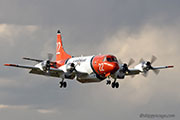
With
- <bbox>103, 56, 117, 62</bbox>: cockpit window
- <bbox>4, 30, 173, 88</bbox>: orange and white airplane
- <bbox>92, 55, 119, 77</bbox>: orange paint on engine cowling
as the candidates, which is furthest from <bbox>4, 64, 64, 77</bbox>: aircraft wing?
<bbox>103, 56, 117, 62</bbox>: cockpit window

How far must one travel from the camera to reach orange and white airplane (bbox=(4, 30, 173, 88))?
5972 cm

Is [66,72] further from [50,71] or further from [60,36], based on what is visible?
[60,36]

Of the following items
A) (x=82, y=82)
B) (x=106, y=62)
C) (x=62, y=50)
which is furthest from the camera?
(x=62, y=50)

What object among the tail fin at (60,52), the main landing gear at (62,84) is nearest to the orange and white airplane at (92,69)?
the main landing gear at (62,84)

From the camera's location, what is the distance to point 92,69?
201 feet

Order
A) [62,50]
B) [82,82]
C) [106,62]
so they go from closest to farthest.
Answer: [106,62] → [82,82] → [62,50]

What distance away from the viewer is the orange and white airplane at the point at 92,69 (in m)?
59.7

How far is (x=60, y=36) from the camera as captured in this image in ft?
261

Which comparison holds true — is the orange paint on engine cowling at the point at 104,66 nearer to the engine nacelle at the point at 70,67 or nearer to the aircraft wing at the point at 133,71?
the engine nacelle at the point at 70,67

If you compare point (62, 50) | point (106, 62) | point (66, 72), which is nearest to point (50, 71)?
point (66, 72)

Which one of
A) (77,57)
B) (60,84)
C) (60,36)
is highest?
(60,36)

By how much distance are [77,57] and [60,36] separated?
1478cm

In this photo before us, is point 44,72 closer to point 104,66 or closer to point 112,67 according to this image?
point 104,66

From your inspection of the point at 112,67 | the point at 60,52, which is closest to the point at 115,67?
the point at 112,67
